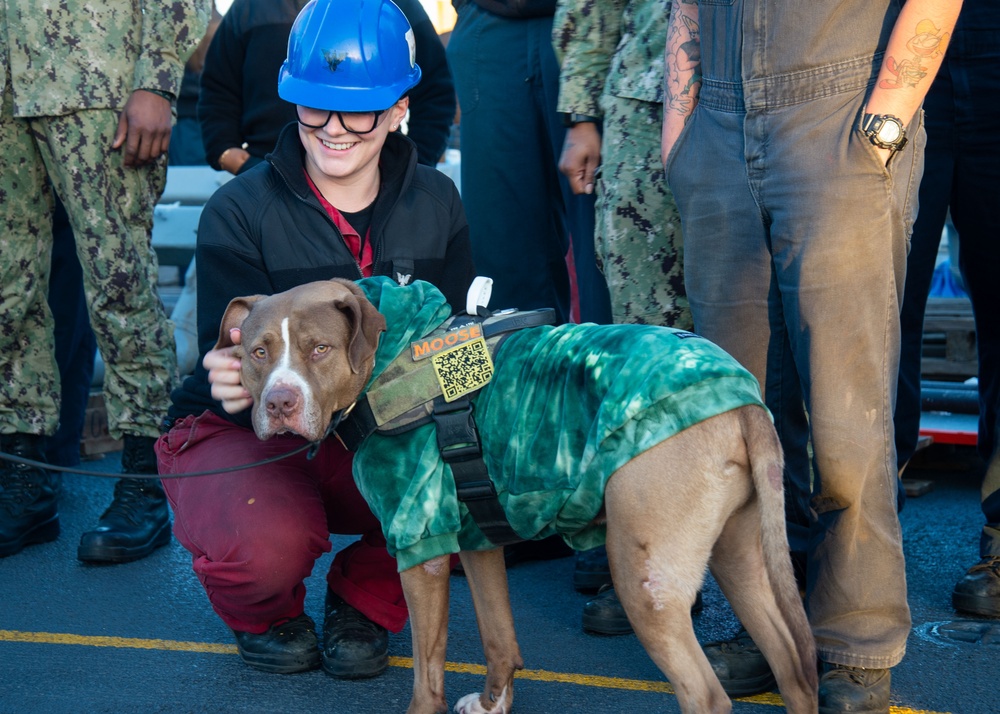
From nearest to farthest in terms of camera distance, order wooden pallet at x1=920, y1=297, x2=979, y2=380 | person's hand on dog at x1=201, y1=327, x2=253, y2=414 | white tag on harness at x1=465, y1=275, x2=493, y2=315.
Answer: white tag on harness at x1=465, y1=275, x2=493, y2=315 → person's hand on dog at x1=201, y1=327, x2=253, y2=414 → wooden pallet at x1=920, y1=297, x2=979, y2=380

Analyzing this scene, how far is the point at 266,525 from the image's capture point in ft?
11.0

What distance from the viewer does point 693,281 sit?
334 cm

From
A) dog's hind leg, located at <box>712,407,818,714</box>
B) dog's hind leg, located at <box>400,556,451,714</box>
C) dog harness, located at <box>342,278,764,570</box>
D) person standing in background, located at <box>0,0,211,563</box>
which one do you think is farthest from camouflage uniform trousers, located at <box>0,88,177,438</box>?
dog's hind leg, located at <box>712,407,818,714</box>

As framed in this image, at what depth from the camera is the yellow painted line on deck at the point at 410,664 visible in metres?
3.27

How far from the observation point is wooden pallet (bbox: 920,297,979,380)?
20.0ft

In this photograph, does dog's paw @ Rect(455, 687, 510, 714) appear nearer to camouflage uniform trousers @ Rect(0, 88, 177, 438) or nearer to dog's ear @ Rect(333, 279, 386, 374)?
dog's ear @ Rect(333, 279, 386, 374)

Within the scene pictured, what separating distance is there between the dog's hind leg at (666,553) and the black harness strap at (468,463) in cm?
37

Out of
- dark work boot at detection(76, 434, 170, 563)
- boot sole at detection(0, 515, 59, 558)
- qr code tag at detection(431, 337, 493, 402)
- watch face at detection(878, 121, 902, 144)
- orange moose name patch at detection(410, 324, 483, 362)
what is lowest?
boot sole at detection(0, 515, 59, 558)

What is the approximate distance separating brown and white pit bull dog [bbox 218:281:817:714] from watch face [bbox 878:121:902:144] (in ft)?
2.85

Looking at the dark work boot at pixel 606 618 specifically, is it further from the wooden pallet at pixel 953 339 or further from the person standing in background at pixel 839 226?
the wooden pallet at pixel 953 339

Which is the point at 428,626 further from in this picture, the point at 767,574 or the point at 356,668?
the point at 767,574

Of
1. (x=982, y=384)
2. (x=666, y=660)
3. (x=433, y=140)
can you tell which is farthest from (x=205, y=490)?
(x=982, y=384)

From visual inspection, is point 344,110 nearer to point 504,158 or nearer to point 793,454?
point 504,158

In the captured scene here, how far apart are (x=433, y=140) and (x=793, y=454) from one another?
2.83 metres
